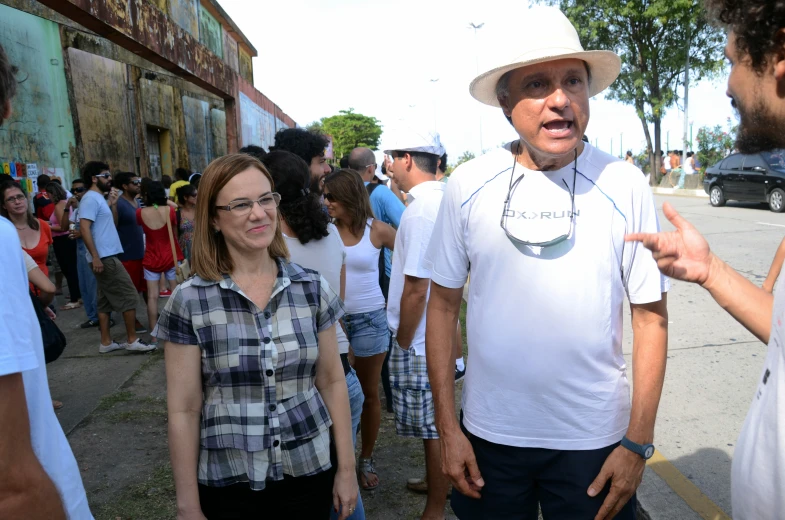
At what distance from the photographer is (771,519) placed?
4.35 feet

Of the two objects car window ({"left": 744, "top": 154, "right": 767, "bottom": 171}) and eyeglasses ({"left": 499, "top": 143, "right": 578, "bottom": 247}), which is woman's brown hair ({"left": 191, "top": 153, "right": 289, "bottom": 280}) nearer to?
eyeglasses ({"left": 499, "top": 143, "right": 578, "bottom": 247})

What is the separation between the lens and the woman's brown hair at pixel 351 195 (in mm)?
3590

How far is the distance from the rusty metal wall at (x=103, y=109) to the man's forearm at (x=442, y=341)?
13188mm

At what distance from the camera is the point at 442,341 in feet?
7.13

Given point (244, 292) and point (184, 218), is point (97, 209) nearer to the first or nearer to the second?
point (184, 218)

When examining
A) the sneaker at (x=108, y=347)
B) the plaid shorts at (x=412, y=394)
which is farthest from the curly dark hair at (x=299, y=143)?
the sneaker at (x=108, y=347)

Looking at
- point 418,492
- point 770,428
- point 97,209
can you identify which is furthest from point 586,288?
point 97,209

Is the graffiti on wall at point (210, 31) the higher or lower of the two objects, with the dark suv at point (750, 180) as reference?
higher

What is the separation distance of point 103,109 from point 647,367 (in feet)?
49.6

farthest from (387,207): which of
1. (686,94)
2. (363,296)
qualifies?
(686,94)

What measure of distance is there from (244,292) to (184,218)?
18.2ft

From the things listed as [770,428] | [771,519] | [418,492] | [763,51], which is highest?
[763,51]

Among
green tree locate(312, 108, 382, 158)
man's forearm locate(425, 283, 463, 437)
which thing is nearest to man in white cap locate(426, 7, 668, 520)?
man's forearm locate(425, 283, 463, 437)

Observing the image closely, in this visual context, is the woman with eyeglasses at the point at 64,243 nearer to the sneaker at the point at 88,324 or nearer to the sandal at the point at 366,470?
the sneaker at the point at 88,324
